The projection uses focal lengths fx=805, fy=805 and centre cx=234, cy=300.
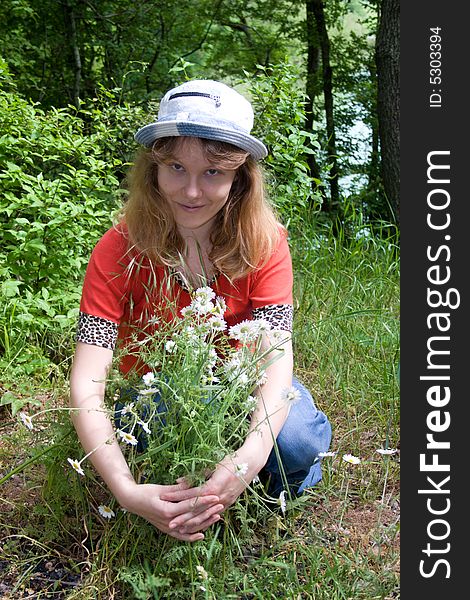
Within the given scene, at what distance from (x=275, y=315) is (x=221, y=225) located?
0.32m

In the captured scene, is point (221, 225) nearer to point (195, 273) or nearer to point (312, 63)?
point (195, 273)

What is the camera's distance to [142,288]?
94.3 inches

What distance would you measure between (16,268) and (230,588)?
1.95 meters

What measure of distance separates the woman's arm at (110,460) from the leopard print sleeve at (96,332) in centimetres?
2

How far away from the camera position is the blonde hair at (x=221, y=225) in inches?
93.9

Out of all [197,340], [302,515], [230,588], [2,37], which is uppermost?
[2,37]

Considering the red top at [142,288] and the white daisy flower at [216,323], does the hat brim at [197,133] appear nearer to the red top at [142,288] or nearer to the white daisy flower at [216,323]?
the red top at [142,288]

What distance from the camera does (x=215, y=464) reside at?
2010 mm

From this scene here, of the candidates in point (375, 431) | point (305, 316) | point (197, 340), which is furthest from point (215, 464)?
point (305, 316)

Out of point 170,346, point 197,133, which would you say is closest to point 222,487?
point 170,346

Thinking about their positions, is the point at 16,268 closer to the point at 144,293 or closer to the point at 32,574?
the point at 144,293

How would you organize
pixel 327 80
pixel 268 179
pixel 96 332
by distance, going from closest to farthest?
1. pixel 96 332
2. pixel 268 179
3. pixel 327 80

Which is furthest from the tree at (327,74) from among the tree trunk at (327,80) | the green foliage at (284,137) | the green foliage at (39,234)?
the green foliage at (39,234)

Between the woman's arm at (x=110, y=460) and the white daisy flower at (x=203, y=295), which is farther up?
the white daisy flower at (x=203, y=295)
